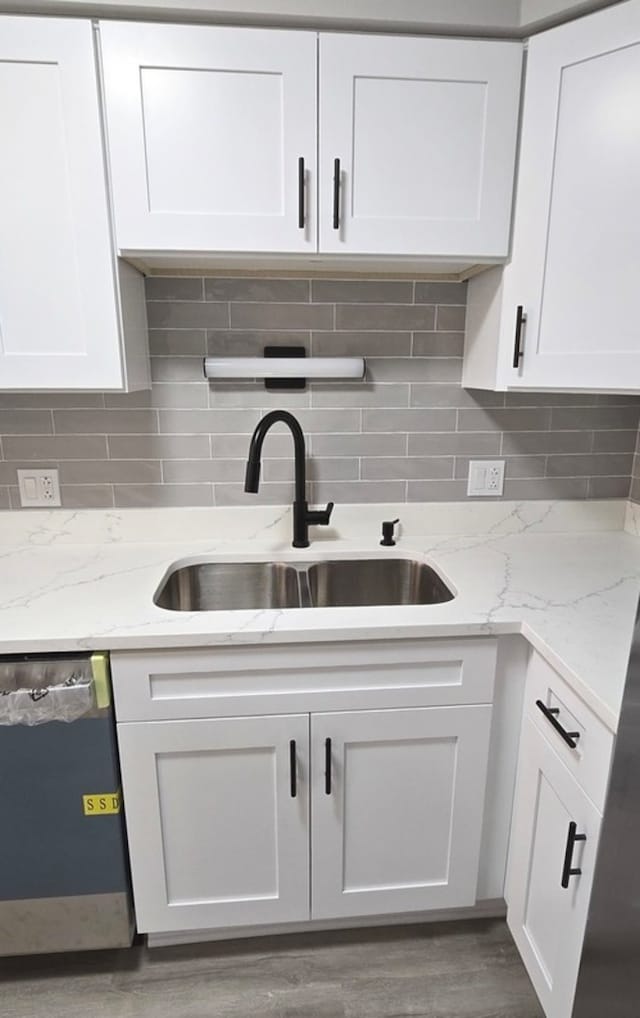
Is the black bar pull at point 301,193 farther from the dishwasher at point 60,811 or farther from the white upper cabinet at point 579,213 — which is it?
the dishwasher at point 60,811

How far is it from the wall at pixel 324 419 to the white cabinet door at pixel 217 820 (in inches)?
28.0

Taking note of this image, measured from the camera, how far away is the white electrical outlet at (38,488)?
1598mm

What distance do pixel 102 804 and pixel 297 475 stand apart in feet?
3.02

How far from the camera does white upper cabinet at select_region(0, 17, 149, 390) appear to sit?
3.73ft

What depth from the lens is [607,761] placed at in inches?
36.3

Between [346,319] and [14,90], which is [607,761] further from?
[14,90]

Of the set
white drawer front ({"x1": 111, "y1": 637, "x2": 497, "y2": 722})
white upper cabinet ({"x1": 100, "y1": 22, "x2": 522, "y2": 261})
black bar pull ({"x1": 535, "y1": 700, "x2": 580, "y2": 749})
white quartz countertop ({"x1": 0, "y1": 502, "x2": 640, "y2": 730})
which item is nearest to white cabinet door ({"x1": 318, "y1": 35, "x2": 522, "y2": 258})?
white upper cabinet ({"x1": 100, "y1": 22, "x2": 522, "y2": 261})

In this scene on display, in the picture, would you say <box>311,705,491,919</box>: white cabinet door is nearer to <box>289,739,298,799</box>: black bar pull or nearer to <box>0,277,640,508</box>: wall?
<box>289,739,298,799</box>: black bar pull

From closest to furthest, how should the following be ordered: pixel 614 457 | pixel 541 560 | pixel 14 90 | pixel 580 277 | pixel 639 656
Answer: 1. pixel 639 656
2. pixel 14 90
3. pixel 580 277
4. pixel 541 560
5. pixel 614 457

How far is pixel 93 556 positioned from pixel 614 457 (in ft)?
5.31

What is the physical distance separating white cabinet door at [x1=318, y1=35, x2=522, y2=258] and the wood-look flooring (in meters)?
1.75

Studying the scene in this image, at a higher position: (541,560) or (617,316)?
(617,316)

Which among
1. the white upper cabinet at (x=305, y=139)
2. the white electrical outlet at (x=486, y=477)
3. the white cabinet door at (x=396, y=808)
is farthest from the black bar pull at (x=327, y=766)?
the white upper cabinet at (x=305, y=139)

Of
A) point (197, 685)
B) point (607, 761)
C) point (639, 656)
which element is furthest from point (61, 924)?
point (639, 656)
